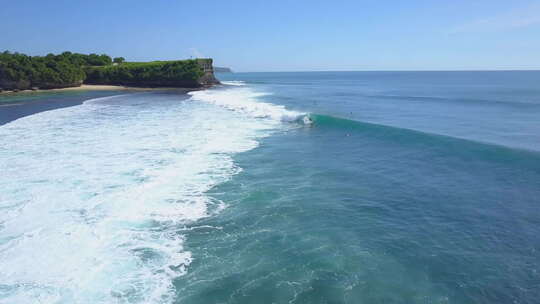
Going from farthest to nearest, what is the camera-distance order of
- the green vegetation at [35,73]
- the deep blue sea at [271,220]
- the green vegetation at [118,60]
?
the green vegetation at [118,60] < the green vegetation at [35,73] < the deep blue sea at [271,220]

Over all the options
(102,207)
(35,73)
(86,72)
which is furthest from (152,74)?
(102,207)

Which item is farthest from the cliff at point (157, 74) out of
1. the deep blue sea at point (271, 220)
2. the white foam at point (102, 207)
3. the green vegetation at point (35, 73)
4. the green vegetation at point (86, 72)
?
the deep blue sea at point (271, 220)

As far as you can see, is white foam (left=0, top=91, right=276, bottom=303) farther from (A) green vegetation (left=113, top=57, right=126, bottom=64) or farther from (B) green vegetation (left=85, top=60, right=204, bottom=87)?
(A) green vegetation (left=113, top=57, right=126, bottom=64)

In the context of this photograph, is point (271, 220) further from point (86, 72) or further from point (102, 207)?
point (86, 72)

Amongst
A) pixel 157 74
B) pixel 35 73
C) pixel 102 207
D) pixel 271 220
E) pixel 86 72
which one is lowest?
pixel 271 220

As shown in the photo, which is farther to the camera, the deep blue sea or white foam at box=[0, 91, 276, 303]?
white foam at box=[0, 91, 276, 303]

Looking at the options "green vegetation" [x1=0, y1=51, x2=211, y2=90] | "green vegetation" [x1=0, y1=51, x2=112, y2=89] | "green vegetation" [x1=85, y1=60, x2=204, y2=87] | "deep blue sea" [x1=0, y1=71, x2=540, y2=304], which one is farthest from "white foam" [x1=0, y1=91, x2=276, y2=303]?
"green vegetation" [x1=85, y1=60, x2=204, y2=87]

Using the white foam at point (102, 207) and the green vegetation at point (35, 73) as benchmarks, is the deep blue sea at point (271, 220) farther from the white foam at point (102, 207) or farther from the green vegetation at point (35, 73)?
the green vegetation at point (35, 73)
